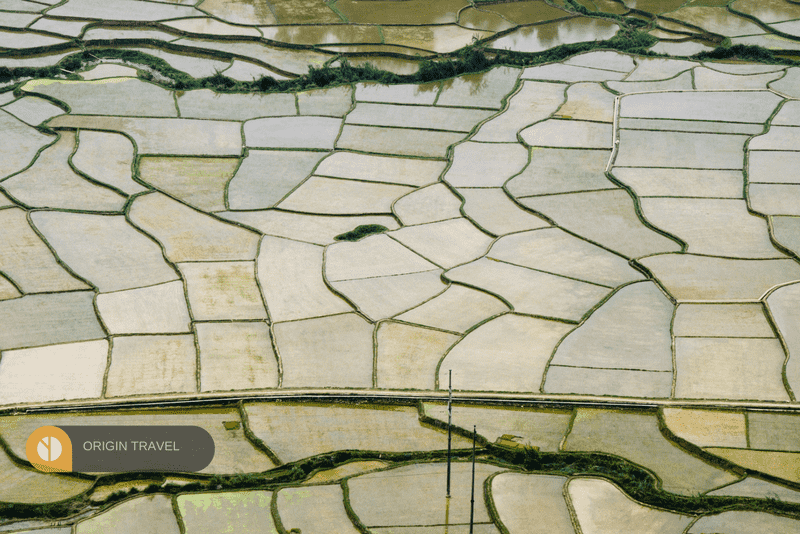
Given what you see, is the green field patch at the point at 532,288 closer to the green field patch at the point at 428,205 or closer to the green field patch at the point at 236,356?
the green field patch at the point at 428,205

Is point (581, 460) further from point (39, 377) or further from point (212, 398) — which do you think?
point (39, 377)

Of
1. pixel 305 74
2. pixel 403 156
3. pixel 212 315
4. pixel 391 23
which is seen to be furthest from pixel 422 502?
pixel 391 23

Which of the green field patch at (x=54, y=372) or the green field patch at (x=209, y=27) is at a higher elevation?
the green field patch at (x=209, y=27)

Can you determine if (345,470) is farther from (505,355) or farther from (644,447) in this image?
(644,447)

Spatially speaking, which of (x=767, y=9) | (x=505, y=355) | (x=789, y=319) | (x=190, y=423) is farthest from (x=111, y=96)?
(x=767, y=9)

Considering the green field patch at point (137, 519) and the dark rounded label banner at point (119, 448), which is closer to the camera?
the green field patch at point (137, 519)

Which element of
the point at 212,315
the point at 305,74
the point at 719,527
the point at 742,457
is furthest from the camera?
the point at 305,74

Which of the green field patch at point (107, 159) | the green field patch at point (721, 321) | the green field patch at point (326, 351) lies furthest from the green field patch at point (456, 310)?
the green field patch at point (107, 159)
